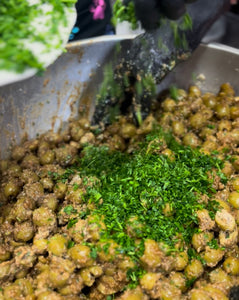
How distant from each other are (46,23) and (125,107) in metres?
2.26

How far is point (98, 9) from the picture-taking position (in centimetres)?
488

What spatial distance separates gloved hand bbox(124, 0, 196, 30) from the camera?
3283 mm

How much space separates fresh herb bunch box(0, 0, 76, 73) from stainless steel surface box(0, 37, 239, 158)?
1.68 metres

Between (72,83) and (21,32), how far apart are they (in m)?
2.25

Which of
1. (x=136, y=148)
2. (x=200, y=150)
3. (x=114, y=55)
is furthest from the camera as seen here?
(x=114, y=55)

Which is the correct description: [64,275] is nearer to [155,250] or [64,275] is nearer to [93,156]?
[155,250]

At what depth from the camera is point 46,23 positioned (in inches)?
87.7

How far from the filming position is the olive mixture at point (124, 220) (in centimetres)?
271

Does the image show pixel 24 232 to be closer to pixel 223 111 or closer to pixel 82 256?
pixel 82 256

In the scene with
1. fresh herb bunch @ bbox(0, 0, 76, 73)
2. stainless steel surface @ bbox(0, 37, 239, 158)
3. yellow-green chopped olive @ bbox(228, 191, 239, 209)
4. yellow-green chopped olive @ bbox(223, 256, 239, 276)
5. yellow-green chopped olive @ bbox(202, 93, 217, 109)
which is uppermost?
fresh herb bunch @ bbox(0, 0, 76, 73)

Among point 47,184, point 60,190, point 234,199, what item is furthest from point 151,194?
point 47,184

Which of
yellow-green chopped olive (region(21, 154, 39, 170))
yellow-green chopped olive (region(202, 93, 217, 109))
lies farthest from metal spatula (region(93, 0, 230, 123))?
yellow-green chopped olive (region(21, 154, 39, 170))

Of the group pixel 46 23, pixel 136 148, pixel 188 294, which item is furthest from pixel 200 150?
pixel 46 23

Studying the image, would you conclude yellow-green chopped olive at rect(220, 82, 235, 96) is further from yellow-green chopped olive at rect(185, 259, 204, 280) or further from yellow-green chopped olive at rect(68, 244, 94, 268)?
yellow-green chopped olive at rect(68, 244, 94, 268)
